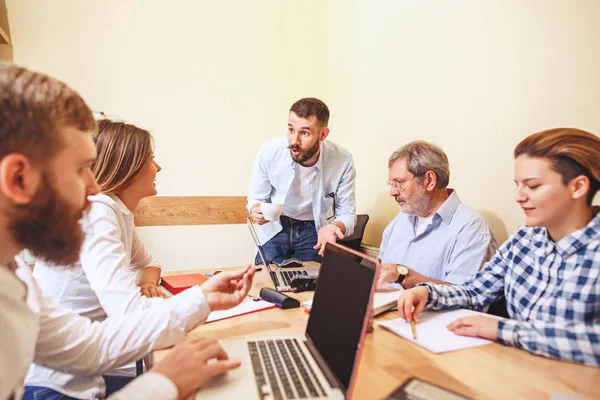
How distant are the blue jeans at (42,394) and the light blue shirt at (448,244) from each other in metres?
1.40

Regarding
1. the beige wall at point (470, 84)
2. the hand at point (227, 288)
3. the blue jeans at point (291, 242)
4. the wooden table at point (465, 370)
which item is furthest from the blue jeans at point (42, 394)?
the beige wall at point (470, 84)

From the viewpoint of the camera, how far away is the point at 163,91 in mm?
2951

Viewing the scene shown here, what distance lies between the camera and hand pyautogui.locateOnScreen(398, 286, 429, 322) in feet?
3.49

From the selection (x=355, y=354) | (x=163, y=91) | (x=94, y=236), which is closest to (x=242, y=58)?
(x=163, y=91)

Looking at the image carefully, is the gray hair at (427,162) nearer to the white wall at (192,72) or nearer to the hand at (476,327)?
the hand at (476,327)

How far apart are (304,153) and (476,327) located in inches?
60.3

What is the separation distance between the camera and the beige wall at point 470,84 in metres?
1.58

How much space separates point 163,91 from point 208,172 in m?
0.71

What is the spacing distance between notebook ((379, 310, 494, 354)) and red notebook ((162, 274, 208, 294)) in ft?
2.51

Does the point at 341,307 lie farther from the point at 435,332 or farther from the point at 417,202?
the point at 417,202

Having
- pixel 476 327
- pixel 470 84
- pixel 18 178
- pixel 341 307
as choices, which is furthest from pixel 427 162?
pixel 18 178

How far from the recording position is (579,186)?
1.00 metres

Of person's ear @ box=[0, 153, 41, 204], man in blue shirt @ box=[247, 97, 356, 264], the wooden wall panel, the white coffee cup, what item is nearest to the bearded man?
person's ear @ box=[0, 153, 41, 204]

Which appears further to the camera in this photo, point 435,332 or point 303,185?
point 303,185
